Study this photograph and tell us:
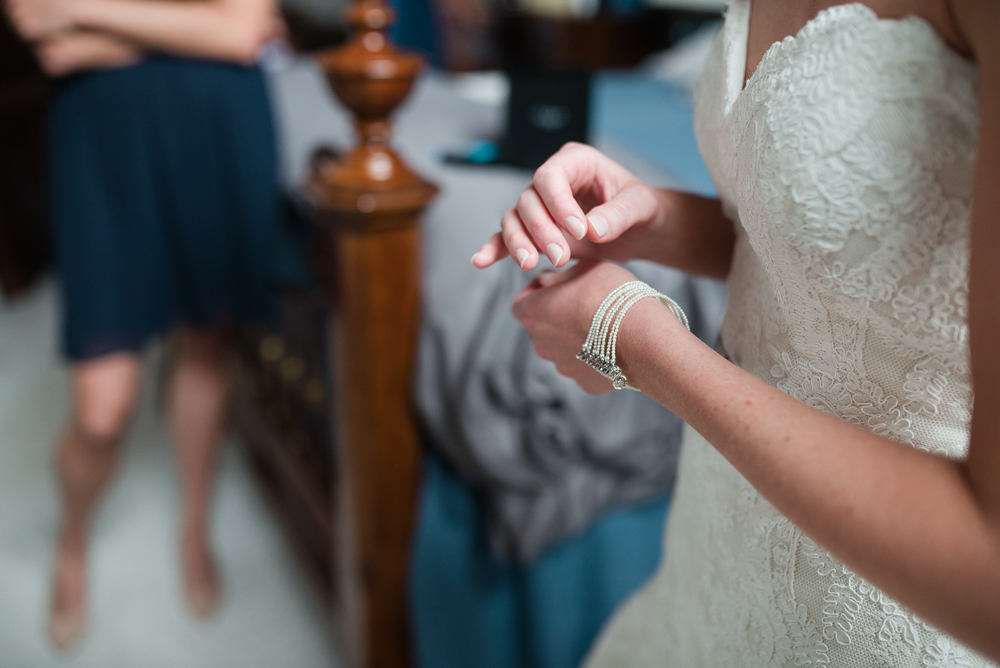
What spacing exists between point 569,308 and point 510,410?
485 millimetres

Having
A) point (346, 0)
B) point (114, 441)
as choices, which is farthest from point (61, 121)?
point (346, 0)

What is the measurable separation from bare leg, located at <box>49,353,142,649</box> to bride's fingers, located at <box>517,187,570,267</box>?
108 centimetres

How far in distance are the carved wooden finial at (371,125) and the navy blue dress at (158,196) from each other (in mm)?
439

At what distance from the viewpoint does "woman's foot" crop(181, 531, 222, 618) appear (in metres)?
1.58

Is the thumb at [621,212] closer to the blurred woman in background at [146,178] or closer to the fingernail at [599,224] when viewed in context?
the fingernail at [599,224]

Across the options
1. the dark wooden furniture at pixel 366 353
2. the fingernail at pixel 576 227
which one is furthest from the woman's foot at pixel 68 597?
the fingernail at pixel 576 227

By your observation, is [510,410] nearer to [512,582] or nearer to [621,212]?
[512,582]

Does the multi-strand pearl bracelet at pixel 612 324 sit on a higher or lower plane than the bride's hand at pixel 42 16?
lower

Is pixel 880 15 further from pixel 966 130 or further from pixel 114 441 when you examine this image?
pixel 114 441

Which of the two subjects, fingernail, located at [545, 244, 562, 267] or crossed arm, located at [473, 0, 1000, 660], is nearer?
crossed arm, located at [473, 0, 1000, 660]

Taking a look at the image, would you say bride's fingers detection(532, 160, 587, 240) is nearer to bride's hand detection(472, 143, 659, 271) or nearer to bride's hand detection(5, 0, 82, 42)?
bride's hand detection(472, 143, 659, 271)

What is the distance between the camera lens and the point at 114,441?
1438 mm

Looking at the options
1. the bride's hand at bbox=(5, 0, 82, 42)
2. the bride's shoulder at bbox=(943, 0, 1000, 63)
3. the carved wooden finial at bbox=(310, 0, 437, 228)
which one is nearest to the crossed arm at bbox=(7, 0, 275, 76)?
the bride's hand at bbox=(5, 0, 82, 42)

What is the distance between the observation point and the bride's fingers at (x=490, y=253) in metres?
0.52
